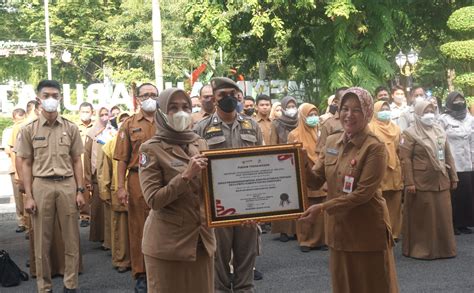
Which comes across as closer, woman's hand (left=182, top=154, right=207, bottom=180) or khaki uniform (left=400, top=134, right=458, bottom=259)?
woman's hand (left=182, top=154, right=207, bottom=180)

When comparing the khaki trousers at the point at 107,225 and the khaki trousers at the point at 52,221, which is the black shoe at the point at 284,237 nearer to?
the khaki trousers at the point at 107,225

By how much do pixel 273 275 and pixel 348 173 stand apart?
328 centimetres

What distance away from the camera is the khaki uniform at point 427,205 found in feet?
26.3

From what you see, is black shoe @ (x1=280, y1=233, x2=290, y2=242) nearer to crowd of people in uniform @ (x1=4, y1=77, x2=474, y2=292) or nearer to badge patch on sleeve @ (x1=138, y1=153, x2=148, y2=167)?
crowd of people in uniform @ (x1=4, y1=77, x2=474, y2=292)

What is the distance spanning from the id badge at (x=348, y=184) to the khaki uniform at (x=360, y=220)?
19 mm

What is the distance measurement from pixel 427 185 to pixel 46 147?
454 centimetres

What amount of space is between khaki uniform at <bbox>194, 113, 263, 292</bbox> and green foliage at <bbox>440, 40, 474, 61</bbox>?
420 inches

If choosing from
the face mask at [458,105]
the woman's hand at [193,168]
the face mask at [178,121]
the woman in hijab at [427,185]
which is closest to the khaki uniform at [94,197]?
the woman in hijab at [427,185]

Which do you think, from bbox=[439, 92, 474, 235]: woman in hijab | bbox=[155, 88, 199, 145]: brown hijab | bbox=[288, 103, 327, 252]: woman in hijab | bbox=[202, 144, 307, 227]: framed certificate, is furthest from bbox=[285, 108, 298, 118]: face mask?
bbox=[155, 88, 199, 145]: brown hijab

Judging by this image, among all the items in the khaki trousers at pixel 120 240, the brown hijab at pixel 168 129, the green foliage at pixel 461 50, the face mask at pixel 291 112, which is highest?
the green foliage at pixel 461 50

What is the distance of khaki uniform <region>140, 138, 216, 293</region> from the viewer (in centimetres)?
402

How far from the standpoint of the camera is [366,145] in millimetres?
4383

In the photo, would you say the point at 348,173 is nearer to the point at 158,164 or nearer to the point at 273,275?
the point at 158,164

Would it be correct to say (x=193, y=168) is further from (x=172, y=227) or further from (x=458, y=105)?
(x=458, y=105)
